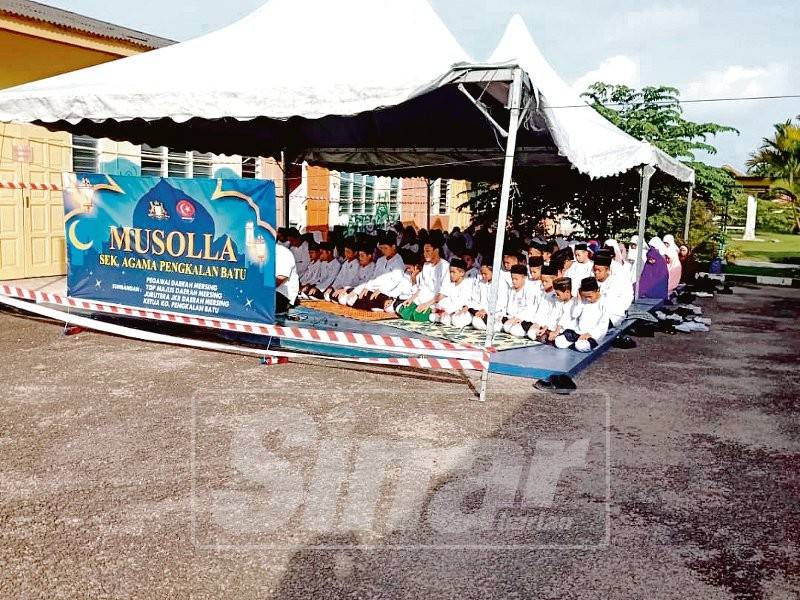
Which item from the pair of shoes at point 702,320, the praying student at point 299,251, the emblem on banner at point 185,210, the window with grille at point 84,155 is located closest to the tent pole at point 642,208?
the pair of shoes at point 702,320

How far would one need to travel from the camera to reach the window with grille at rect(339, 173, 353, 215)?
58.3ft

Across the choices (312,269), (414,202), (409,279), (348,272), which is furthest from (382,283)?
(414,202)

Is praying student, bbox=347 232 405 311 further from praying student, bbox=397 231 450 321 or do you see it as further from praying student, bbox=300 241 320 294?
praying student, bbox=300 241 320 294

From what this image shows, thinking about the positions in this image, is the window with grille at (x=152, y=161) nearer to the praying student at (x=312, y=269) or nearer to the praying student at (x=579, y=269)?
the praying student at (x=312, y=269)

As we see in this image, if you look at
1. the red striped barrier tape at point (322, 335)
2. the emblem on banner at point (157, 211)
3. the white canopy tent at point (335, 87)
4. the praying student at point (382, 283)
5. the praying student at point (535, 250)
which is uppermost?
the white canopy tent at point (335, 87)

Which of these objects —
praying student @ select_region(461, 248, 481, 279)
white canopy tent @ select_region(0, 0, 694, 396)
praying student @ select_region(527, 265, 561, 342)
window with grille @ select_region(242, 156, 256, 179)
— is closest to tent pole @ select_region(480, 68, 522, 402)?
white canopy tent @ select_region(0, 0, 694, 396)

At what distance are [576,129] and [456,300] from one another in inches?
92.0

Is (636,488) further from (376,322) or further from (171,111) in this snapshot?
(171,111)

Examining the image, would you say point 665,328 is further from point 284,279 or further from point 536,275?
point 284,279

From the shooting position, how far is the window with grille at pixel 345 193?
17781 mm

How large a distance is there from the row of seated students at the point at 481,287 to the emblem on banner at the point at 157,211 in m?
2.56

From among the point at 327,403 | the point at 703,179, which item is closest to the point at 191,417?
the point at 327,403

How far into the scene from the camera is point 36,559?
3307mm

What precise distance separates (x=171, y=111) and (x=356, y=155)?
6587 millimetres
